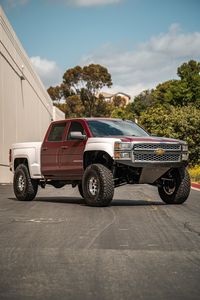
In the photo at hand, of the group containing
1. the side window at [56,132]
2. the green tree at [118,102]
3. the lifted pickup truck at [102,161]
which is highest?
the green tree at [118,102]

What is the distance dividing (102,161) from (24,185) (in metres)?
2.67

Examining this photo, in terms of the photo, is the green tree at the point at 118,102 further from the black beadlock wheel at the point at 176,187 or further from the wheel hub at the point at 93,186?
the wheel hub at the point at 93,186

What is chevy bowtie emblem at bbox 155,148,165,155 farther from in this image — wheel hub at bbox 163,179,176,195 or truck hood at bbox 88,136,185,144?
wheel hub at bbox 163,179,176,195

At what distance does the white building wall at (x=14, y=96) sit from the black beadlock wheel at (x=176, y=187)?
19612 mm

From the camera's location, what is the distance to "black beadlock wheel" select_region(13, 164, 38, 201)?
55.0ft

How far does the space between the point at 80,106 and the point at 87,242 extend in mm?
89354

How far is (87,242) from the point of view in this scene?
8.54 m

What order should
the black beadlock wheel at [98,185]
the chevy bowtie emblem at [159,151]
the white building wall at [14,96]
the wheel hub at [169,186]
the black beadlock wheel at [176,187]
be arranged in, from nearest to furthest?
the black beadlock wheel at [98,185], the chevy bowtie emblem at [159,151], the black beadlock wheel at [176,187], the wheel hub at [169,186], the white building wall at [14,96]

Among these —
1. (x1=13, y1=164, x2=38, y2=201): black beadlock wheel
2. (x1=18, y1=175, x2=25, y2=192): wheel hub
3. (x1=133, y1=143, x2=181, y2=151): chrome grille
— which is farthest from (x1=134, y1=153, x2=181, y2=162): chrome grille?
(x1=18, y1=175, x2=25, y2=192): wheel hub

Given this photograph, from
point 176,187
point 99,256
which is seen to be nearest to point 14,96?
point 176,187

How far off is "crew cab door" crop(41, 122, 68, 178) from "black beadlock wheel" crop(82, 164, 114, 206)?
1747mm

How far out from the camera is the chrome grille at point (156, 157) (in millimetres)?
14195

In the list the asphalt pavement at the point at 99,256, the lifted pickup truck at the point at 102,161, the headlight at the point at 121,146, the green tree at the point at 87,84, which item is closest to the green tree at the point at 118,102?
the green tree at the point at 87,84

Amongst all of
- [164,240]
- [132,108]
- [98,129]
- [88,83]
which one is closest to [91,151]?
[98,129]
